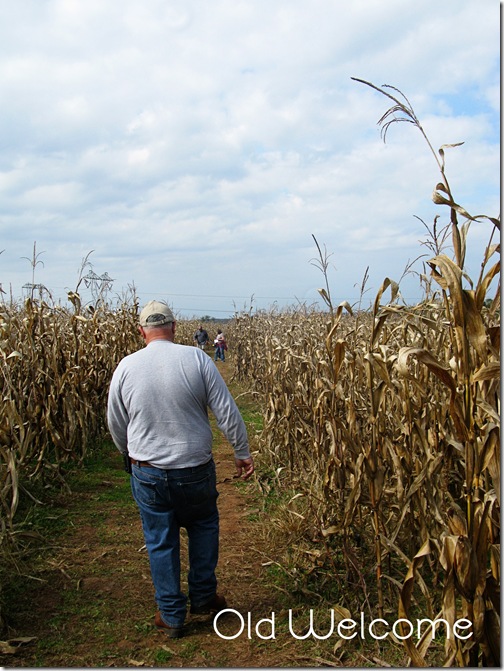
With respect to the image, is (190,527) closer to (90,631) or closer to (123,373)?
(90,631)

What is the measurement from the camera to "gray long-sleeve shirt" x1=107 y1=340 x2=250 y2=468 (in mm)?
3332

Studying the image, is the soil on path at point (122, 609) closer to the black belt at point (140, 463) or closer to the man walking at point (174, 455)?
the man walking at point (174, 455)

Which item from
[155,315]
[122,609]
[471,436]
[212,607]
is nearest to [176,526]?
[212,607]

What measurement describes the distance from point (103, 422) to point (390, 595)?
17.9 ft

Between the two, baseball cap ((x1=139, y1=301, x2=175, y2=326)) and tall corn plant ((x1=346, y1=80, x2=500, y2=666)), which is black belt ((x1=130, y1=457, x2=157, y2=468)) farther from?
tall corn plant ((x1=346, y1=80, x2=500, y2=666))

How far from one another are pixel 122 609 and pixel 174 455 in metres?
1.11

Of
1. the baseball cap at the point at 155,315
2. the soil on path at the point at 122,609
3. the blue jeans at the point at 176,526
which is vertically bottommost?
the soil on path at the point at 122,609

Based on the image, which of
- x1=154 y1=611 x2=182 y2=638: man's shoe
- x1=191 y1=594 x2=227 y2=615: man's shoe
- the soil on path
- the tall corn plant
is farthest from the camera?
x1=191 y1=594 x2=227 y2=615: man's shoe

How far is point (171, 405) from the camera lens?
333 cm

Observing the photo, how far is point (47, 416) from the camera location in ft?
19.3

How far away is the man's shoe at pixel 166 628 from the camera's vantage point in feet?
10.7

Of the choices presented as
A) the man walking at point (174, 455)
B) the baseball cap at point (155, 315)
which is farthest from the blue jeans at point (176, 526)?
the baseball cap at point (155, 315)

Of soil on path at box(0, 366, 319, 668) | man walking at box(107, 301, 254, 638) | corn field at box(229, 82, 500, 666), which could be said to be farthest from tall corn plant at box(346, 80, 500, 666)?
man walking at box(107, 301, 254, 638)

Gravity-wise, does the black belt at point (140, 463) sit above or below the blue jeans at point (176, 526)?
above
